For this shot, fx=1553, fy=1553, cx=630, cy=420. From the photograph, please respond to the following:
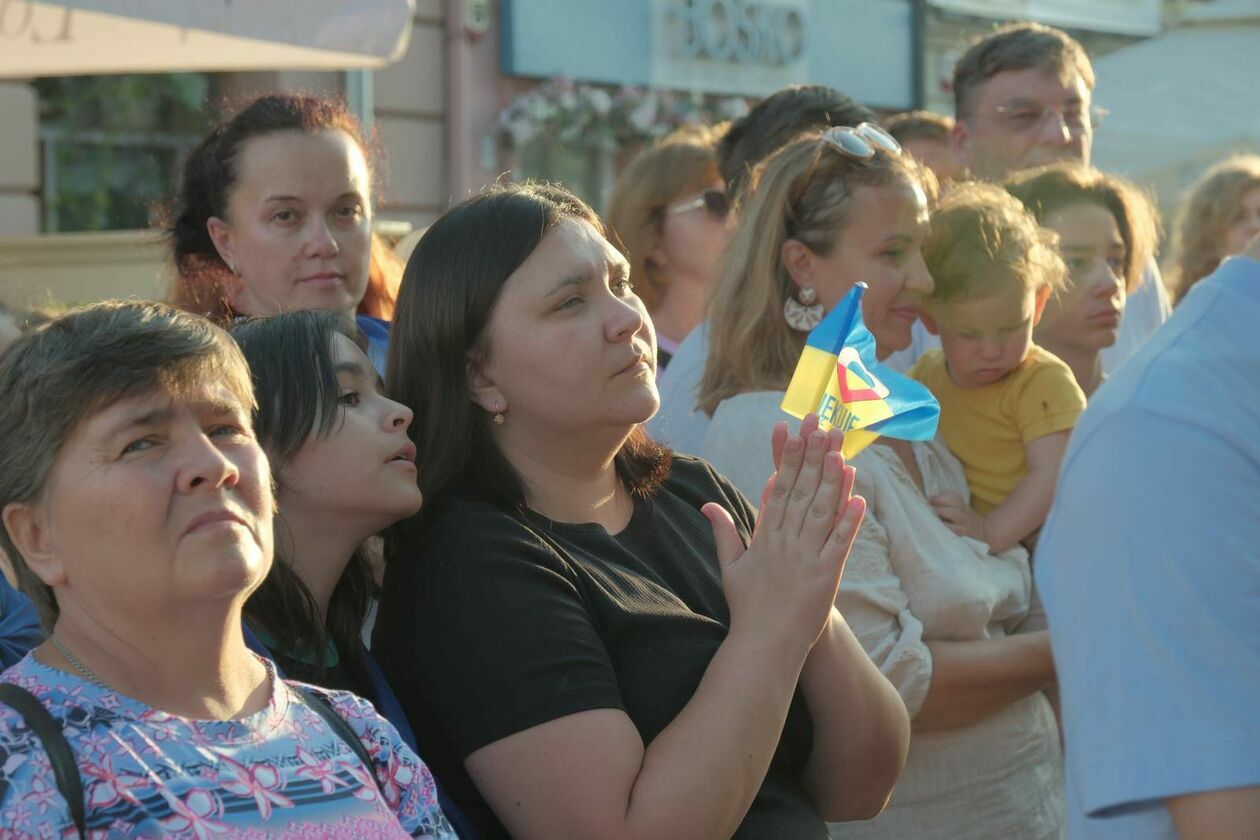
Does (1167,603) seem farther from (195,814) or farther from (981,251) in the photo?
(981,251)

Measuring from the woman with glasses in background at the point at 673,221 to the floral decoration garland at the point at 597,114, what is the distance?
18.9 feet

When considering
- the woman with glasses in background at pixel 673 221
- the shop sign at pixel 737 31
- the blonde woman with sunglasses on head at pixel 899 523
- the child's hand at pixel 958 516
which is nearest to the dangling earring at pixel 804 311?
the blonde woman with sunglasses on head at pixel 899 523

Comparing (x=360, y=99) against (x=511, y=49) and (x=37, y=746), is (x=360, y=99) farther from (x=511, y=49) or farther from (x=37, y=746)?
(x=37, y=746)

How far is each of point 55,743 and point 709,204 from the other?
3169 mm

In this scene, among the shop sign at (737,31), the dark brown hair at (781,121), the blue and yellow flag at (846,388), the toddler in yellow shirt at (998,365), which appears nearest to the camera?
the blue and yellow flag at (846,388)

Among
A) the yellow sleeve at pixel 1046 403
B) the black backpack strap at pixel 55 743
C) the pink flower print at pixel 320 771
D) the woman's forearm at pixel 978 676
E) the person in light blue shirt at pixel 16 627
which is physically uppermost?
the yellow sleeve at pixel 1046 403

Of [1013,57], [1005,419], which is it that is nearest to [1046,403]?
[1005,419]

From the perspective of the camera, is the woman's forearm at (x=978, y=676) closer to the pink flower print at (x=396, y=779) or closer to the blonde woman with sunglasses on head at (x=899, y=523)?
the blonde woman with sunglasses on head at (x=899, y=523)

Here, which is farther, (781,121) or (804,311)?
(781,121)

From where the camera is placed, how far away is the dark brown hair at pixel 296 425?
2215 mm

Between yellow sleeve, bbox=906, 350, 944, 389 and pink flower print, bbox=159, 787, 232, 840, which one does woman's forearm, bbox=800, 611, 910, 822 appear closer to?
pink flower print, bbox=159, 787, 232, 840

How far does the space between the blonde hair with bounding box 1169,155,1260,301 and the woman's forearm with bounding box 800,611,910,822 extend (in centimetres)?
395

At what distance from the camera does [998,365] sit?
10.8 ft

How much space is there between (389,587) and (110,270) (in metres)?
5.17
